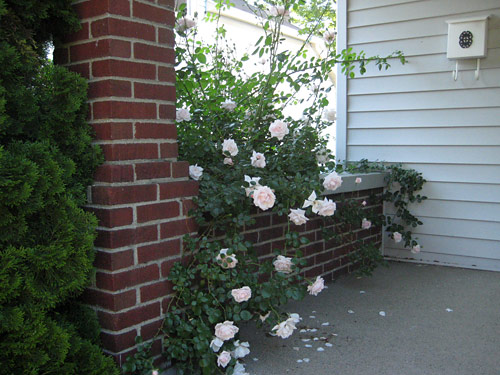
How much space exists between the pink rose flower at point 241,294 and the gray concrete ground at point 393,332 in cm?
35

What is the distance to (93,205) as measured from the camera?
1739 millimetres

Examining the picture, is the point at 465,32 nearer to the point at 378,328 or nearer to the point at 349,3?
the point at 349,3

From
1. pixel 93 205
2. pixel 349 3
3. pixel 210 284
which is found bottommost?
pixel 210 284

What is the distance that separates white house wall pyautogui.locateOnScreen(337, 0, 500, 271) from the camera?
3.58 metres

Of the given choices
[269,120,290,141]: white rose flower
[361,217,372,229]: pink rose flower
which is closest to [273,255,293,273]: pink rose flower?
[269,120,290,141]: white rose flower

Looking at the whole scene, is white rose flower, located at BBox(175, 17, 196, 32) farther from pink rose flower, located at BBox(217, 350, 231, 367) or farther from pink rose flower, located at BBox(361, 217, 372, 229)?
pink rose flower, located at BBox(361, 217, 372, 229)

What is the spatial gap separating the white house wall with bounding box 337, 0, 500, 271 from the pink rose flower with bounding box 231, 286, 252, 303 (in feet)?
7.92

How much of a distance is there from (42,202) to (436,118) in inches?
123

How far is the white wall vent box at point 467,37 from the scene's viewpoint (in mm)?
3455

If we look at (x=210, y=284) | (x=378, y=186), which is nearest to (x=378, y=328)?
(x=210, y=284)

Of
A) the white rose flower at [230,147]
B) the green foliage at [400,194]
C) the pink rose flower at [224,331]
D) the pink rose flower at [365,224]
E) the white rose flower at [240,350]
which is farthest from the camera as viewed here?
the green foliage at [400,194]

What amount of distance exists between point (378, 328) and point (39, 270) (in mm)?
1715

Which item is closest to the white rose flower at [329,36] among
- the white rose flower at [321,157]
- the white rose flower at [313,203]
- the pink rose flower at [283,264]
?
the white rose flower at [321,157]

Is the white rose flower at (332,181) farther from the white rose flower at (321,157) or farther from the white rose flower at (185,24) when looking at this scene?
the white rose flower at (185,24)
